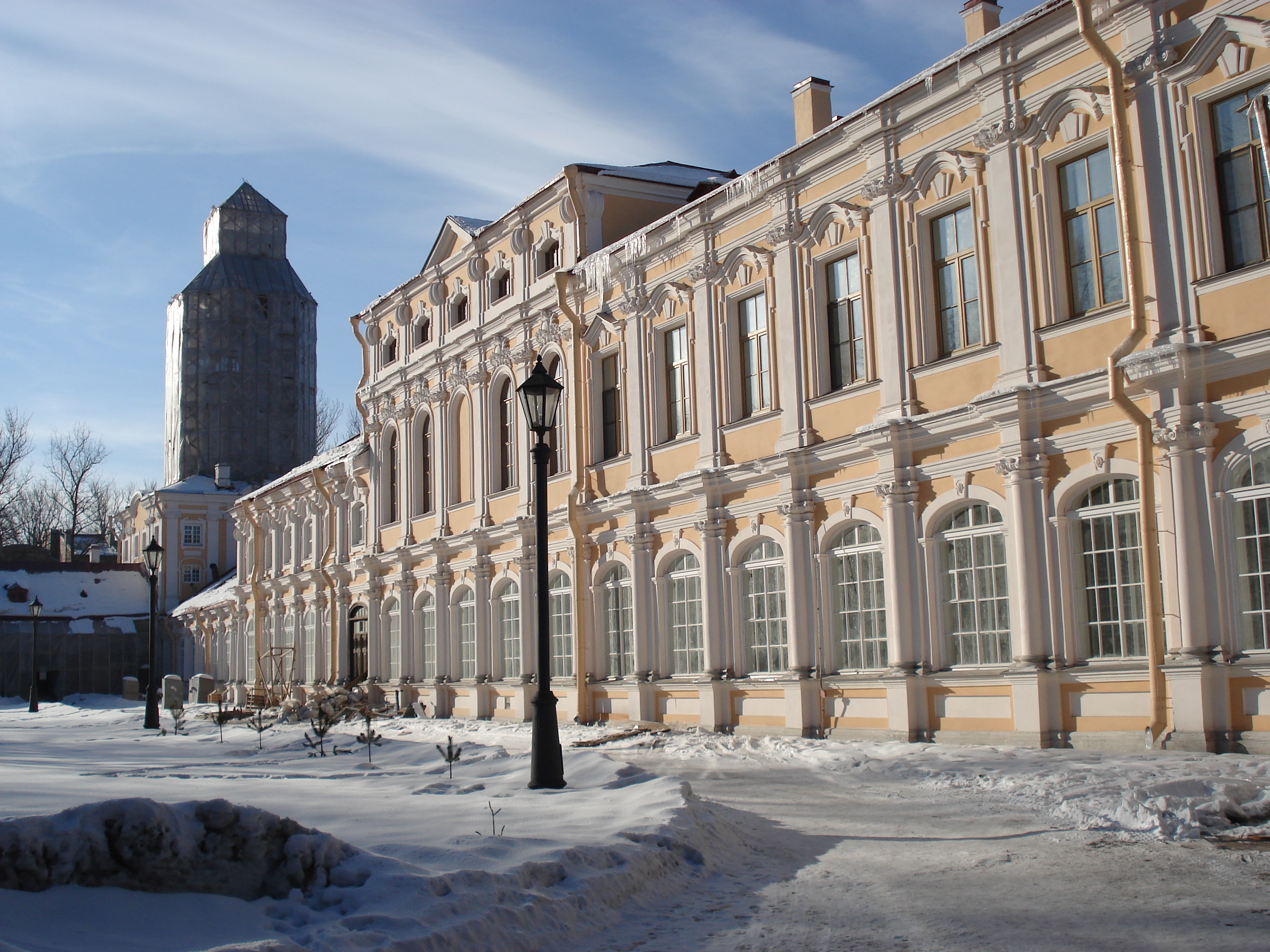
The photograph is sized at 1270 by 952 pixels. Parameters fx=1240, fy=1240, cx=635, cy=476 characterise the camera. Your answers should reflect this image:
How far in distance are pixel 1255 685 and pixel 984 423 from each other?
4411 millimetres

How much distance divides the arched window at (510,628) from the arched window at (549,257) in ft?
21.6

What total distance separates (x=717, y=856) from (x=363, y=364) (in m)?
27.3

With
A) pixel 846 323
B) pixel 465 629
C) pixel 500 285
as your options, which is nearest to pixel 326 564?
pixel 465 629

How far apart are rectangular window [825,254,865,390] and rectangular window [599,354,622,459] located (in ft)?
18.3

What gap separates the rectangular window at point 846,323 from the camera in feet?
57.0

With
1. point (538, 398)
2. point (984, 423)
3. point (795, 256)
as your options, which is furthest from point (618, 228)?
point (538, 398)

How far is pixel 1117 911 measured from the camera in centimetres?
636

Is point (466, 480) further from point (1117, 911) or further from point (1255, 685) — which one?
point (1117, 911)

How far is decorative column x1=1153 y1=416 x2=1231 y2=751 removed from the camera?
1218cm

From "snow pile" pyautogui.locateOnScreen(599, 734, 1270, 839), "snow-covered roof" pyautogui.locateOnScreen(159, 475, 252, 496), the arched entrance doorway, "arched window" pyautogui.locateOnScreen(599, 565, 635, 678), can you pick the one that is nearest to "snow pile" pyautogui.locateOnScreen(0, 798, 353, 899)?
"snow pile" pyautogui.locateOnScreen(599, 734, 1270, 839)

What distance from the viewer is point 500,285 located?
88.8 ft

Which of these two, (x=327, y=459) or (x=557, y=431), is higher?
(x=327, y=459)

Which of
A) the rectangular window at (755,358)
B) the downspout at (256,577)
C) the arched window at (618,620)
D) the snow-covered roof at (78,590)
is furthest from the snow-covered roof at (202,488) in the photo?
the rectangular window at (755,358)

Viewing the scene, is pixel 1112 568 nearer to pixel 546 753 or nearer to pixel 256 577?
pixel 546 753
